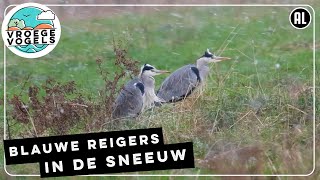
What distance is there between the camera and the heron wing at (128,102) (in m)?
4.07

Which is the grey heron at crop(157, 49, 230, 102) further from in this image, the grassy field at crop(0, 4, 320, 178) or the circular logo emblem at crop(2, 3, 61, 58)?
the circular logo emblem at crop(2, 3, 61, 58)

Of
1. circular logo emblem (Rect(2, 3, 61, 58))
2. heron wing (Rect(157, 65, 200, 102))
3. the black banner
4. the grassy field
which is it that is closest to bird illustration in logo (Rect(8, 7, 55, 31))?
circular logo emblem (Rect(2, 3, 61, 58))

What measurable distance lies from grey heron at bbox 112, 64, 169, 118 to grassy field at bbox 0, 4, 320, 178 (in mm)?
65

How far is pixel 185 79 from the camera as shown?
13.3 ft

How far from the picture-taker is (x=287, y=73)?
400 centimetres

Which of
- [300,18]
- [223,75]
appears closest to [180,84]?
[223,75]

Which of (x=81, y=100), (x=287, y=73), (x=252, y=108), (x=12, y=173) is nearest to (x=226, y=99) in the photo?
(x=252, y=108)

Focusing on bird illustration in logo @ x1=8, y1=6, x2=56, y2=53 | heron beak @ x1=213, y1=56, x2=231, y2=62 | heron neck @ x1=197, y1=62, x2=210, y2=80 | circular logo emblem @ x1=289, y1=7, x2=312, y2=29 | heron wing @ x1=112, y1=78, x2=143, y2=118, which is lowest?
heron wing @ x1=112, y1=78, x2=143, y2=118

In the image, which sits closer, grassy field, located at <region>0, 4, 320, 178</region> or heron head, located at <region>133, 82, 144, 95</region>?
grassy field, located at <region>0, 4, 320, 178</region>

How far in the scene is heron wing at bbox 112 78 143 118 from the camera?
407cm

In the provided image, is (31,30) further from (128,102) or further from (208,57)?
(208,57)

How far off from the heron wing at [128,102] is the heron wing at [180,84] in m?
0.16

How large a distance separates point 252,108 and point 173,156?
62cm

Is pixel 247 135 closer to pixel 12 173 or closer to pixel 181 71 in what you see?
pixel 181 71
